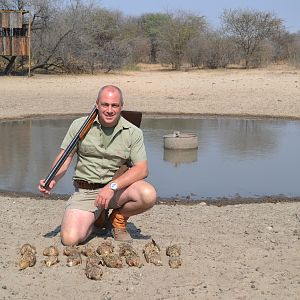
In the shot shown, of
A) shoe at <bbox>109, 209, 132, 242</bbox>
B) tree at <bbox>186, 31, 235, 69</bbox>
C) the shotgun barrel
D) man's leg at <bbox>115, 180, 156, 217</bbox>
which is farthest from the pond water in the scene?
tree at <bbox>186, 31, 235, 69</bbox>

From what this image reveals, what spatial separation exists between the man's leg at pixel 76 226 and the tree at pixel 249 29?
2964 cm

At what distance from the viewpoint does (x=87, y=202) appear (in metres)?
5.01

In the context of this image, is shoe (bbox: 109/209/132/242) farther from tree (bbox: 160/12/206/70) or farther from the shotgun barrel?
tree (bbox: 160/12/206/70)

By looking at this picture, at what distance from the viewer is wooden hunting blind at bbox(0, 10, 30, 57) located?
24703 mm

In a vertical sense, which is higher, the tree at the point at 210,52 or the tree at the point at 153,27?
the tree at the point at 153,27

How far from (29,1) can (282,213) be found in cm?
2440

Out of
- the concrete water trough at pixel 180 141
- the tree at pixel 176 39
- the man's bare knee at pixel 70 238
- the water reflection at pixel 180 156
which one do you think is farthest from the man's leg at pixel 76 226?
the tree at pixel 176 39

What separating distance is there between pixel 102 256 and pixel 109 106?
1.13 m

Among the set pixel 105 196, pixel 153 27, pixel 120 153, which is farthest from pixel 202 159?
pixel 153 27

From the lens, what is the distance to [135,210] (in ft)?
16.4

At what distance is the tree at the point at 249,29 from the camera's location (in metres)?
35.2

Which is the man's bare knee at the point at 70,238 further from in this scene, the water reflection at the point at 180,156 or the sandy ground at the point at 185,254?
the water reflection at the point at 180,156

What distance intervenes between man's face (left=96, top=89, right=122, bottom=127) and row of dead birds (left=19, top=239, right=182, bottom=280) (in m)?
0.95

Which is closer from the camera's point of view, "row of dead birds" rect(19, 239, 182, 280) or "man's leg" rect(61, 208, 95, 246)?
"row of dead birds" rect(19, 239, 182, 280)
